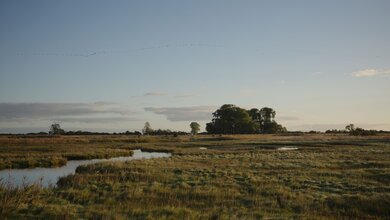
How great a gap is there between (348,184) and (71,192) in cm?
1585

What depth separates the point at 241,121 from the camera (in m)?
154

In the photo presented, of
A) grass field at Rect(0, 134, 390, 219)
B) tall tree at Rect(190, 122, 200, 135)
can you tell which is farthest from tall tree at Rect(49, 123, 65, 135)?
grass field at Rect(0, 134, 390, 219)

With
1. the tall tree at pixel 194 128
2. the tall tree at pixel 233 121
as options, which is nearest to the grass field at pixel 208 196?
the tall tree at pixel 233 121

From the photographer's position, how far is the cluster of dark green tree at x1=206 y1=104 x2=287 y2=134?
155 metres

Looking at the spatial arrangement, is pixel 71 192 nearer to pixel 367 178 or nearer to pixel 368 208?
pixel 368 208

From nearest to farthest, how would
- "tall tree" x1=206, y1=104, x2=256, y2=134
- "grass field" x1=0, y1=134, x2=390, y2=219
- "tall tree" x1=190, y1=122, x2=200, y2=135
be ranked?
"grass field" x1=0, y1=134, x2=390, y2=219, "tall tree" x1=206, y1=104, x2=256, y2=134, "tall tree" x1=190, y1=122, x2=200, y2=135

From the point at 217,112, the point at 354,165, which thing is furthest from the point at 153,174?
the point at 217,112

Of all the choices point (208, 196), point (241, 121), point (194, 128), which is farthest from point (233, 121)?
point (208, 196)

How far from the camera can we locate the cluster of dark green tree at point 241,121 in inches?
6107

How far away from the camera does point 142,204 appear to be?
56.8 ft

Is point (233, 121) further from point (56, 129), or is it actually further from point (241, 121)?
point (56, 129)

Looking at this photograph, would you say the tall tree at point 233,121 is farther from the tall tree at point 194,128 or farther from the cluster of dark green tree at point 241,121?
the tall tree at point 194,128

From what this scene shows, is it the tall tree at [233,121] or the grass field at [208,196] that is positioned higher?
the tall tree at [233,121]

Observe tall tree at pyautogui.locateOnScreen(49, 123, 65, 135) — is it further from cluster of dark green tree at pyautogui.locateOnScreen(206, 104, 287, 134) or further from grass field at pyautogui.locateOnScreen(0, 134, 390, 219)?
grass field at pyautogui.locateOnScreen(0, 134, 390, 219)
